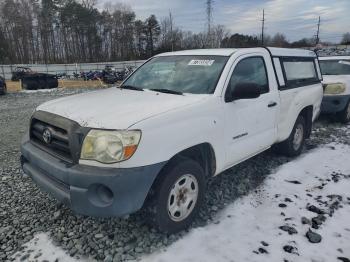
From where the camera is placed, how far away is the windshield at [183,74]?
3664mm

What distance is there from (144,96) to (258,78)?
64.4 inches

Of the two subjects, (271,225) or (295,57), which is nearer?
(271,225)

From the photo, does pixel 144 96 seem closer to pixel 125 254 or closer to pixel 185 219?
pixel 185 219

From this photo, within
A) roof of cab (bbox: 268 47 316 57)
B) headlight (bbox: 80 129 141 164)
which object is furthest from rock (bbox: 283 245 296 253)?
roof of cab (bbox: 268 47 316 57)

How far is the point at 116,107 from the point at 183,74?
1139 millimetres

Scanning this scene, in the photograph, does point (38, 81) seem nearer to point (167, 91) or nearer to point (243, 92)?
point (167, 91)

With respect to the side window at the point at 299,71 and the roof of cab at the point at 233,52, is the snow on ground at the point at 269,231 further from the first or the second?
the roof of cab at the point at 233,52

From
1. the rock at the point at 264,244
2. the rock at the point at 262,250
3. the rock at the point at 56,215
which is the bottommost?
the rock at the point at 262,250

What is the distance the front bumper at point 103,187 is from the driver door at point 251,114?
3.92 feet

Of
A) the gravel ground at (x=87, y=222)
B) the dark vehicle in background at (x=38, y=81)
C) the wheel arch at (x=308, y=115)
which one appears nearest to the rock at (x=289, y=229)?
the gravel ground at (x=87, y=222)

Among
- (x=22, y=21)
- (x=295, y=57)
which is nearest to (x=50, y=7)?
(x=22, y=21)

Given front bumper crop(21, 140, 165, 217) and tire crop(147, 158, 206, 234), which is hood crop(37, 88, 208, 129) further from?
tire crop(147, 158, 206, 234)

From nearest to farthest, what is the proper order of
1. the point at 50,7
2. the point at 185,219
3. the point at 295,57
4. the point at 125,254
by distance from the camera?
the point at 125,254 < the point at 185,219 < the point at 295,57 < the point at 50,7

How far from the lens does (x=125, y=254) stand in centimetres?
293
